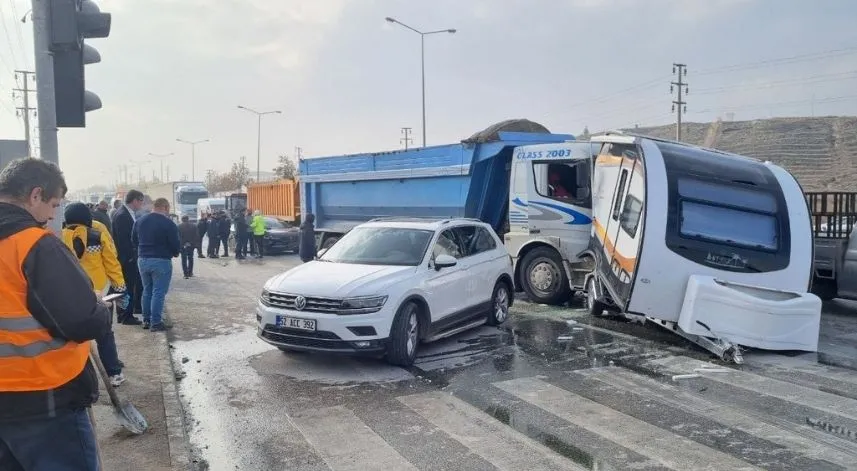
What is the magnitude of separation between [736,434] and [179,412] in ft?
15.1

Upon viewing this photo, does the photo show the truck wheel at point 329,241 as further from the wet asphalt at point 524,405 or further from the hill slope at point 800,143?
the hill slope at point 800,143

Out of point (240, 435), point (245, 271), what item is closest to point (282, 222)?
point (245, 271)

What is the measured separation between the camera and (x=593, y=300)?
10406mm

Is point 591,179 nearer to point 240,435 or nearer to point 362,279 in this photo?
point 362,279

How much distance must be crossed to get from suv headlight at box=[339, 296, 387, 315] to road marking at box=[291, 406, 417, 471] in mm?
1279

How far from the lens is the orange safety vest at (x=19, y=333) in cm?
263

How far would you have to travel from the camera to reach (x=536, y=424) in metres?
5.62

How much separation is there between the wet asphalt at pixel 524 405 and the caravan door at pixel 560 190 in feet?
7.92

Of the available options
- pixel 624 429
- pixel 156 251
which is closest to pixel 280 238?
pixel 156 251

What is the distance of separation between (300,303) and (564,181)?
6.09m

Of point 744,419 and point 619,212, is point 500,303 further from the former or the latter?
point 744,419

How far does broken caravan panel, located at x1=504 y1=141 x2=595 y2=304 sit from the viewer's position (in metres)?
11.4

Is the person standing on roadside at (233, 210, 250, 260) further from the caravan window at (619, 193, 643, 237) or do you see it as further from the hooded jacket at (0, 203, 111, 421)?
the hooded jacket at (0, 203, 111, 421)

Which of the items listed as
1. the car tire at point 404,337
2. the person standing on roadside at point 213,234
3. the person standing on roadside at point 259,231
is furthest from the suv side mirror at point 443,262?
the person standing on roadside at point 213,234
